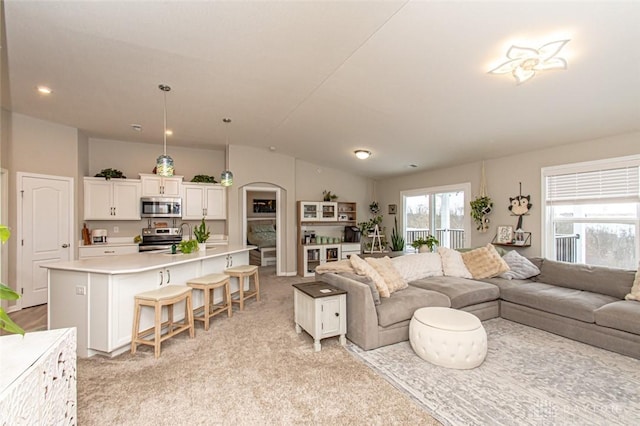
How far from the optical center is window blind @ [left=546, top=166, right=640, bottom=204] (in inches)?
141

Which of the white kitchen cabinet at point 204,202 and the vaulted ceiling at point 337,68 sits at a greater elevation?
the vaulted ceiling at point 337,68

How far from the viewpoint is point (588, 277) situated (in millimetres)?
3564

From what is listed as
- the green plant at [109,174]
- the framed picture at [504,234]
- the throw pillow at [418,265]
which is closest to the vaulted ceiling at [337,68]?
the green plant at [109,174]

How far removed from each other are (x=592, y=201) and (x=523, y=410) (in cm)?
336

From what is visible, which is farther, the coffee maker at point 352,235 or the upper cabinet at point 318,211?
the coffee maker at point 352,235

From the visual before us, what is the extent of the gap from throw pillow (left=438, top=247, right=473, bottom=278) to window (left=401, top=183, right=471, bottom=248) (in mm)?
1342

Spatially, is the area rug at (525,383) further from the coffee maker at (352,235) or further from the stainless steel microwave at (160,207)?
the stainless steel microwave at (160,207)

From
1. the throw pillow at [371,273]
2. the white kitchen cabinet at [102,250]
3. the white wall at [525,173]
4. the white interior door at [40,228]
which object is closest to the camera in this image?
the throw pillow at [371,273]

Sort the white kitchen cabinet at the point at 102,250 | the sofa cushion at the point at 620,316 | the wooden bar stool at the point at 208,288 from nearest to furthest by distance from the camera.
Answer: the sofa cushion at the point at 620,316
the wooden bar stool at the point at 208,288
the white kitchen cabinet at the point at 102,250

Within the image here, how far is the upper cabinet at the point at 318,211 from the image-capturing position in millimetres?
6750

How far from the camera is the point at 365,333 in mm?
2924

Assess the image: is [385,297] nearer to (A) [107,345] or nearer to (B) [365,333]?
(B) [365,333]

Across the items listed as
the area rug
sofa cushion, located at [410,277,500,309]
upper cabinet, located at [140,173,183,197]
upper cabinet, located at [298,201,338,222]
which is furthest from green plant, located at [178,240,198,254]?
sofa cushion, located at [410,277,500,309]

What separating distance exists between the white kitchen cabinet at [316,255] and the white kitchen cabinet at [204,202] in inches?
78.9
